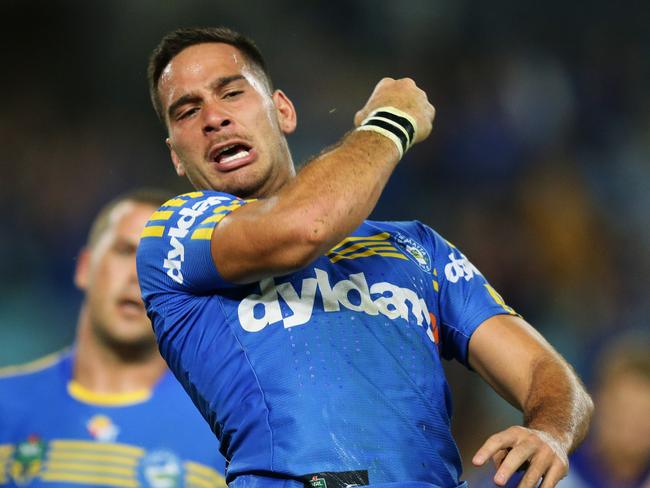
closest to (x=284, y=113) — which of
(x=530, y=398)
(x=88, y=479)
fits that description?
(x=530, y=398)

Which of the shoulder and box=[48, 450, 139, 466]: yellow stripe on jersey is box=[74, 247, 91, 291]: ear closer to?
box=[48, 450, 139, 466]: yellow stripe on jersey

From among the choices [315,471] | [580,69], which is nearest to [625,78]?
[580,69]

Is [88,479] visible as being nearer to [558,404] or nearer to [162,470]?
[162,470]

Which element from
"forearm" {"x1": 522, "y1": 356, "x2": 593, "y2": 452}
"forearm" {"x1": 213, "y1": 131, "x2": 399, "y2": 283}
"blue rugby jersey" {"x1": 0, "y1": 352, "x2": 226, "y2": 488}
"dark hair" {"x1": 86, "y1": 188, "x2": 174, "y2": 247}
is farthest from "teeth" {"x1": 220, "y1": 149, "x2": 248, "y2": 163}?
"dark hair" {"x1": 86, "y1": 188, "x2": 174, "y2": 247}

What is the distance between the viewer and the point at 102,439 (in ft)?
15.8

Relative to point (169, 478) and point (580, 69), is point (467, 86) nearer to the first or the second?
point (580, 69)

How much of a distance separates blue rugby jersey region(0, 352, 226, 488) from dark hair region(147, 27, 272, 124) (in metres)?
2.12

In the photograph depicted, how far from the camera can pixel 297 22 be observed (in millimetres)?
7156

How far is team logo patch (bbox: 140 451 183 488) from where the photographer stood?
187 inches

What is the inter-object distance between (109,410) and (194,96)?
7.91 feet

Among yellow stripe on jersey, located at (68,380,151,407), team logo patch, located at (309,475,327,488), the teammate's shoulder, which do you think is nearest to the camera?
team logo patch, located at (309,475,327,488)

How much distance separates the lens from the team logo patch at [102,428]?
190 inches

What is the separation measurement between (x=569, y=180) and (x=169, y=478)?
3763 millimetres

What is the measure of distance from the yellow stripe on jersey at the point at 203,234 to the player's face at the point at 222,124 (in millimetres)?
579
